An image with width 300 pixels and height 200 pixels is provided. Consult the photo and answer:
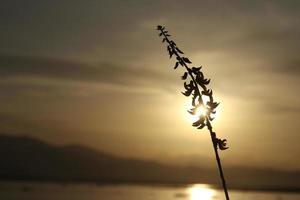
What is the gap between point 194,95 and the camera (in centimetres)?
498

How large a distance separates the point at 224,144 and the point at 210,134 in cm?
46

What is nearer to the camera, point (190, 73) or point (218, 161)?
point (218, 161)

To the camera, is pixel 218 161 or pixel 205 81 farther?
pixel 205 81

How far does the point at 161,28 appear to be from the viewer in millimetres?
5297

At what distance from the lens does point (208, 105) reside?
5.08 metres

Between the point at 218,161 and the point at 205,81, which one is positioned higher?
the point at 205,81

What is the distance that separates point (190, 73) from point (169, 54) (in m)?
0.27

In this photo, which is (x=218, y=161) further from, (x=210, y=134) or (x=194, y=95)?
(x=194, y=95)

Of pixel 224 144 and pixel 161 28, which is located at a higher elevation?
pixel 161 28

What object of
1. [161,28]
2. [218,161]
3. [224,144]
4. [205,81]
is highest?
[161,28]

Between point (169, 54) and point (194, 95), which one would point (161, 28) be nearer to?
point (169, 54)

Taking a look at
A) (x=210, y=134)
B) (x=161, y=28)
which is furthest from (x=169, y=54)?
(x=210, y=134)

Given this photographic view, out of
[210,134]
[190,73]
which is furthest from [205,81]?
[210,134]

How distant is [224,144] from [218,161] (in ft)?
2.32
